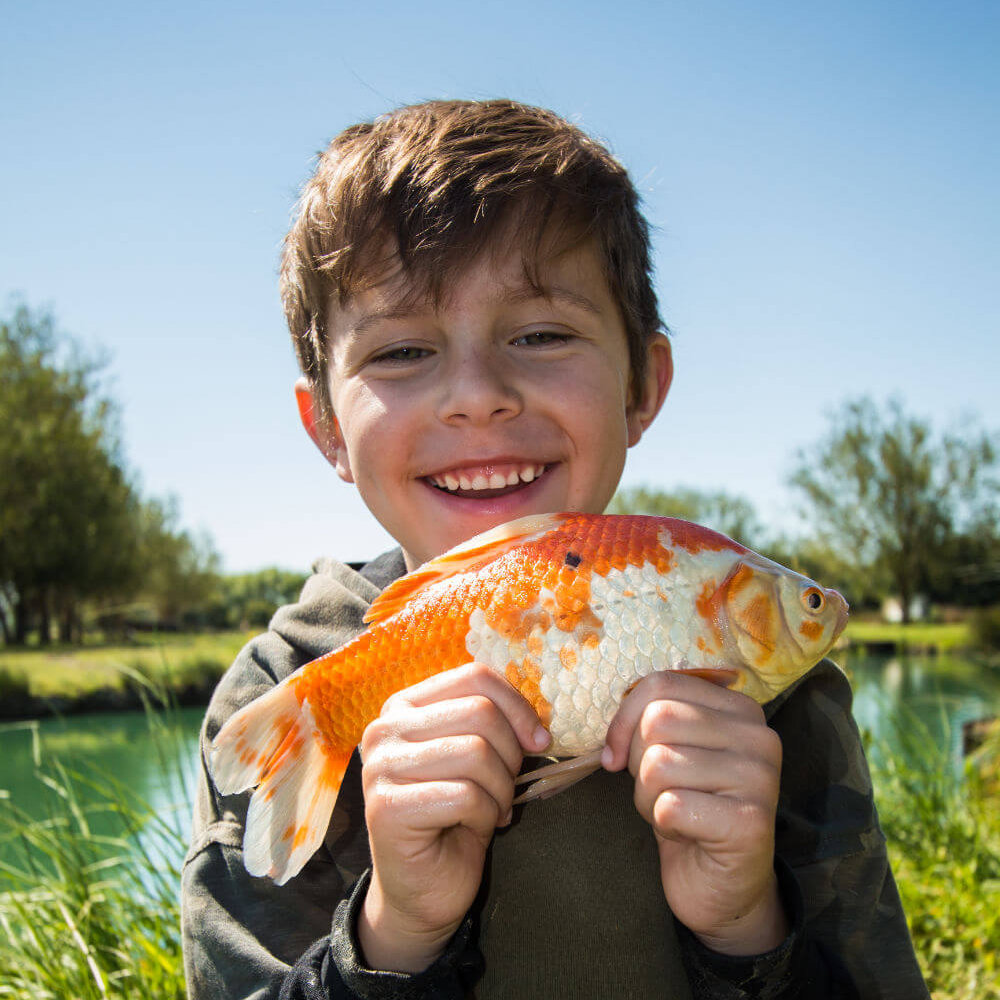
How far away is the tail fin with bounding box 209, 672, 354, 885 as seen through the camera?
1.03 m

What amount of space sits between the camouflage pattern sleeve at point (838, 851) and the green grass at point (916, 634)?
25468mm

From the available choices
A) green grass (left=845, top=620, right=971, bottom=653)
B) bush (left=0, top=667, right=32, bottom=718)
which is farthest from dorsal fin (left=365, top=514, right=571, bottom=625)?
green grass (left=845, top=620, right=971, bottom=653)

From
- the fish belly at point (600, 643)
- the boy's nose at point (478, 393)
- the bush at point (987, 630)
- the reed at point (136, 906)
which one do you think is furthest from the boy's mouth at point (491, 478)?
the bush at point (987, 630)

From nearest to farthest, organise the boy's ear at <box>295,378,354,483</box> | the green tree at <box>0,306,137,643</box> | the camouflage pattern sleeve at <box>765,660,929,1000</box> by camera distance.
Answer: the camouflage pattern sleeve at <box>765,660,929,1000</box>
the boy's ear at <box>295,378,354,483</box>
the green tree at <box>0,306,137,643</box>

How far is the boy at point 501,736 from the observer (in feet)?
3.16

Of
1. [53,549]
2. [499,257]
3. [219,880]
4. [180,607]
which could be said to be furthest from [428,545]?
[180,607]

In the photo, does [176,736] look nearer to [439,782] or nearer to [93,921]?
[93,921]

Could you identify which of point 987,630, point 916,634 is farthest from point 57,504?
point 916,634

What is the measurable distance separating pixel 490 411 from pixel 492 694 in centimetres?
55

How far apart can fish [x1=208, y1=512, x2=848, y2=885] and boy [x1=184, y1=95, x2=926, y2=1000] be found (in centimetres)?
4

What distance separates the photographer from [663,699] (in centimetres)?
92

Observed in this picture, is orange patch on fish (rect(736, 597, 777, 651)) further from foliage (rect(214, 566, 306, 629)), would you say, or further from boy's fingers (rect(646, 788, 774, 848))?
foliage (rect(214, 566, 306, 629))

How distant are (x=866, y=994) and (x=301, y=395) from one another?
160cm

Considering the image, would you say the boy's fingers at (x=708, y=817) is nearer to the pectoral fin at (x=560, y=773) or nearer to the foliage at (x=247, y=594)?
the pectoral fin at (x=560, y=773)
